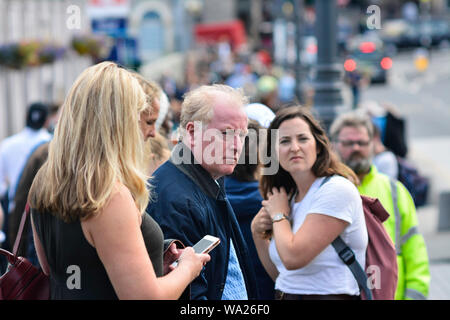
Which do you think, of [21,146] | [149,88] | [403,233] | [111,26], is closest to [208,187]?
[149,88]

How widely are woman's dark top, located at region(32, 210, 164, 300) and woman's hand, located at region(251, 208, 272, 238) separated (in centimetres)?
115

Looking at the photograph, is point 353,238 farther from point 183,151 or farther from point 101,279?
point 101,279

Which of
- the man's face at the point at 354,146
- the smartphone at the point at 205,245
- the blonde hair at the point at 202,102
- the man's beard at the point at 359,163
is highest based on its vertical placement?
the blonde hair at the point at 202,102

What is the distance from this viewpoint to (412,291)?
408cm

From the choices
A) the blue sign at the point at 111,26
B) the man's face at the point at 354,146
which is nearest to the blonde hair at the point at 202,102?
the man's face at the point at 354,146

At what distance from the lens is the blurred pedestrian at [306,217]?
11.0 feet

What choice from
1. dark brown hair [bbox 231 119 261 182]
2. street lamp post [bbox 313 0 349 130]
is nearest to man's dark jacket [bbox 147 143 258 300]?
dark brown hair [bbox 231 119 261 182]

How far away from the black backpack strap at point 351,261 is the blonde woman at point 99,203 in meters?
1.04

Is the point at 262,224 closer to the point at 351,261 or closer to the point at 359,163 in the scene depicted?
the point at 351,261

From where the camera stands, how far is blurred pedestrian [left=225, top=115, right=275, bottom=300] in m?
3.97

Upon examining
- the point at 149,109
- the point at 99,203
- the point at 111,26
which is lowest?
the point at 99,203

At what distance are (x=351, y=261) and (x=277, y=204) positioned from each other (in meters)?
0.45

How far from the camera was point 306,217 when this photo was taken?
343 centimetres

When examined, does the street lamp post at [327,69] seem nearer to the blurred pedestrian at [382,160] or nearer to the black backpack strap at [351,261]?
the blurred pedestrian at [382,160]
